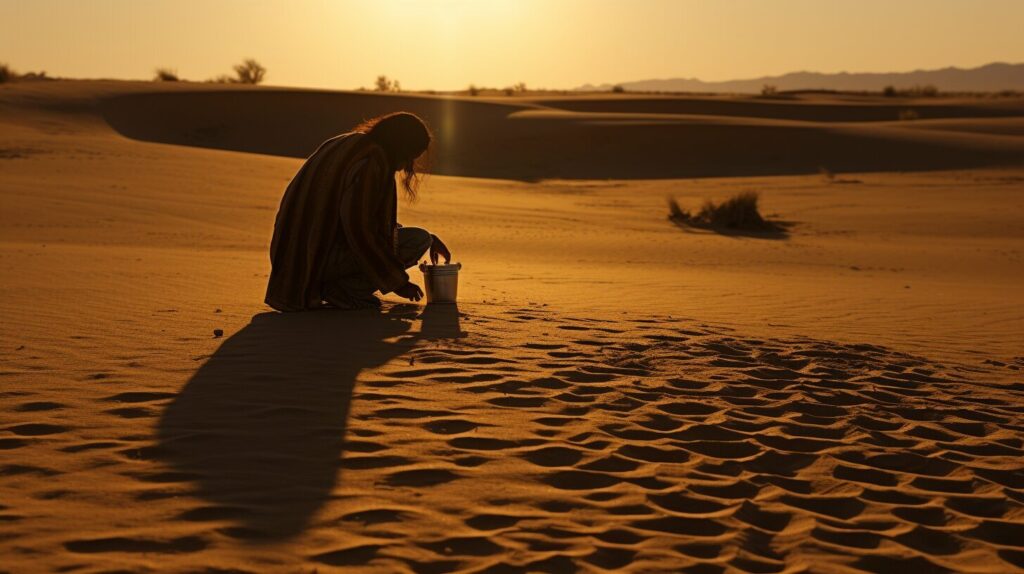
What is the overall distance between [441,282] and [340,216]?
1299 millimetres

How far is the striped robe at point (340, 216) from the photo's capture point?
24.2 feet

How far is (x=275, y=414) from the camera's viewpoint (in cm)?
531

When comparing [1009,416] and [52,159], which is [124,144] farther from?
[1009,416]

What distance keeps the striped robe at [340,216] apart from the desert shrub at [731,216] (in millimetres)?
12436

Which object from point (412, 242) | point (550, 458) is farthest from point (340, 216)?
point (550, 458)

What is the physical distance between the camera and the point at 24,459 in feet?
14.8

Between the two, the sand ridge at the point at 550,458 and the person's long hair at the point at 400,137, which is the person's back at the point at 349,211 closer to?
the person's long hair at the point at 400,137

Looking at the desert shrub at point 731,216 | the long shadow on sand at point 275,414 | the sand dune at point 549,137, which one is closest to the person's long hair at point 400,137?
the long shadow on sand at point 275,414

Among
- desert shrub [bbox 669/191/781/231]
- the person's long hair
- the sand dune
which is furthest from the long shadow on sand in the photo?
the sand dune

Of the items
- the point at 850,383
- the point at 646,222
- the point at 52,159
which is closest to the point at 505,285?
the point at 850,383

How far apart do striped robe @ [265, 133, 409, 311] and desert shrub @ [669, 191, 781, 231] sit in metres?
12.4

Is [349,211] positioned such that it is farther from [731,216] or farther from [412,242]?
[731,216]

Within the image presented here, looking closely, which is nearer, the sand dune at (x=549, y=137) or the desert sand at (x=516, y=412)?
the desert sand at (x=516, y=412)

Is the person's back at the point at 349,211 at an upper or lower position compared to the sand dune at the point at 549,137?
lower
